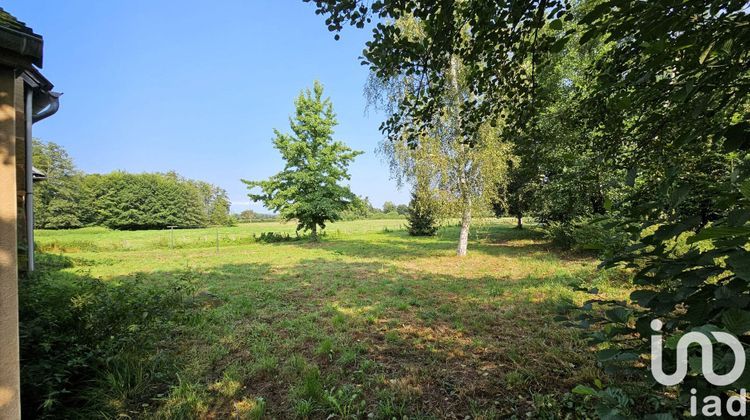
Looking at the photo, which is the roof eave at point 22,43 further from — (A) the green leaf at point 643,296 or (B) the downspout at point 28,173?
(B) the downspout at point 28,173

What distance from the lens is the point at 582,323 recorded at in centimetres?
133

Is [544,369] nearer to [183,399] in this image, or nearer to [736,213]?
[736,213]

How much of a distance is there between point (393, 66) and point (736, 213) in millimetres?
2116

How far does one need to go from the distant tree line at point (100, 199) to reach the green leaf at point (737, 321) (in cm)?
5465

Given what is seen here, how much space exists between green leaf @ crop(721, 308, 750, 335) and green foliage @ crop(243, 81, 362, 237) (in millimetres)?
17744

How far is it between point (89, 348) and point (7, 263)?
176cm

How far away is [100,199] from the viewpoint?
42844mm

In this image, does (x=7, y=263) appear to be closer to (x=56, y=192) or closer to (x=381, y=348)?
(x=381, y=348)

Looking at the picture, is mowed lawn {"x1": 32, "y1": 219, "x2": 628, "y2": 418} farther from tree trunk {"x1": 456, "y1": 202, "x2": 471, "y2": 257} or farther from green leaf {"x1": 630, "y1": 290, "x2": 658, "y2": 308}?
tree trunk {"x1": 456, "y1": 202, "x2": 471, "y2": 257}

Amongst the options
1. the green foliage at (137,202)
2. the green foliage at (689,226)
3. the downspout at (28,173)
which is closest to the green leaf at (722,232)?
the green foliage at (689,226)

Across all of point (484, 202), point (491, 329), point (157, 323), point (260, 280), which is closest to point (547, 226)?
point (484, 202)

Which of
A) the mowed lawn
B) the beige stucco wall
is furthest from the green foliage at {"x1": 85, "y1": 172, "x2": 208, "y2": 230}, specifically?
the beige stucco wall

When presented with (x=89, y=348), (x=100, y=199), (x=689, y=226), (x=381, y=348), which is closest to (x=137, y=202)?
(x=100, y=199)

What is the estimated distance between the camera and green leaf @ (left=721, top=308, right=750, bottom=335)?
2.42ft
